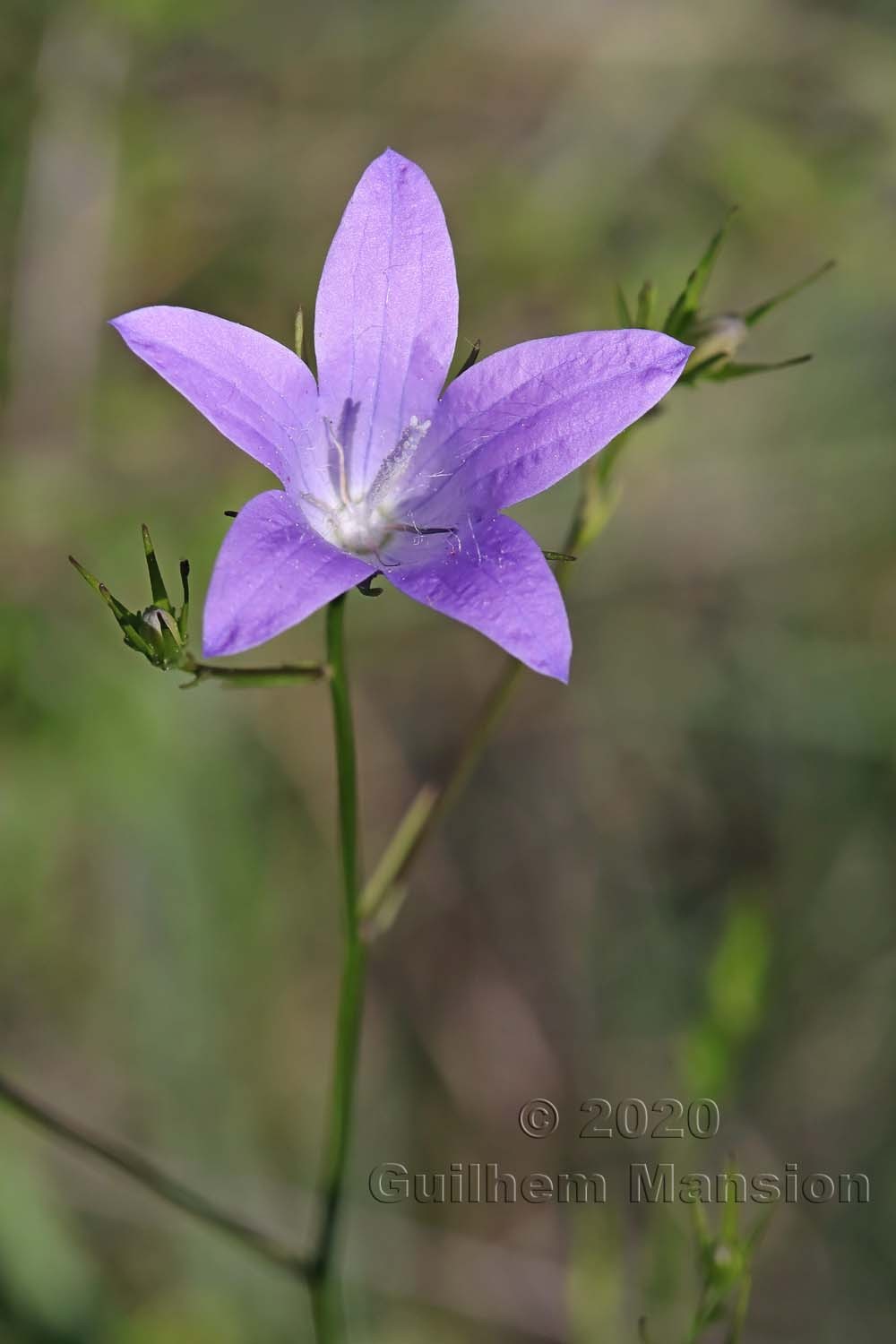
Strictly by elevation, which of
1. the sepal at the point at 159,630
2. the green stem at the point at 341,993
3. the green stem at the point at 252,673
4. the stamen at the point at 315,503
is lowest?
the green stem at the point at 341,993

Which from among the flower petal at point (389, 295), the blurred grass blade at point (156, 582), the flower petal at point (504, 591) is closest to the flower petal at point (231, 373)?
the flower petal at point (389, 295)

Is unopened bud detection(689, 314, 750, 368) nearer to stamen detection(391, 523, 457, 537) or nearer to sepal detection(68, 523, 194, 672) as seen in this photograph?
stamen detection(391, 523, 457, 537)

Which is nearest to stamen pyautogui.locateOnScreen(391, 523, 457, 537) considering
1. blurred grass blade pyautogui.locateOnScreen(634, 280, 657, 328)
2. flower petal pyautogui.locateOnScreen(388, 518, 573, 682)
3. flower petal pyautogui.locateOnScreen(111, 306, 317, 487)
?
flower petal pyautogui.locateOnScreen(388, 518, 573, 682)

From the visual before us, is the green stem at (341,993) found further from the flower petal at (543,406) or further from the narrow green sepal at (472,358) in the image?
the narrow green sepal at (472,358)

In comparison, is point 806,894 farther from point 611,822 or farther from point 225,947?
point 225,947

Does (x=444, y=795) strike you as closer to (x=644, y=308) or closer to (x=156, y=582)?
(x=156, y=582)

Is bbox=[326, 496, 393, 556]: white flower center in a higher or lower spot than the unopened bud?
lower
